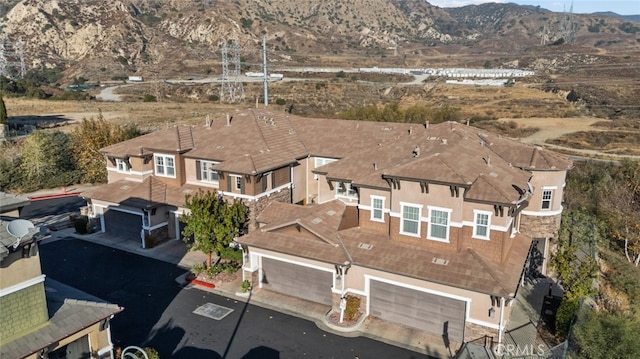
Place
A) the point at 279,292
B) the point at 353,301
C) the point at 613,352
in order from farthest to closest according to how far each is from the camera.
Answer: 1. the point at 279,292
2. the point at 353,301
3. the point at 613,352

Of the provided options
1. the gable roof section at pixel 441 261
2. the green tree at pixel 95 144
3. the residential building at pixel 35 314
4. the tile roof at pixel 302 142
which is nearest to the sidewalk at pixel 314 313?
the gable roof section at pixel 441 261

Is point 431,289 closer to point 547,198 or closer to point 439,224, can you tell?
point 439,224

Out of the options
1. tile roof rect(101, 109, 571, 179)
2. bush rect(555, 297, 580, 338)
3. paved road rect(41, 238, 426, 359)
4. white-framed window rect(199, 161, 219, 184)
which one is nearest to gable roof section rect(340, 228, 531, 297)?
bush rect(555, 297, 580, 338)

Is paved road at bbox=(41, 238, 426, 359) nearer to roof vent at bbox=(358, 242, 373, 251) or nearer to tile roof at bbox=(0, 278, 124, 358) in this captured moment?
tile roof at bbox=(0, 278, 124, 358)

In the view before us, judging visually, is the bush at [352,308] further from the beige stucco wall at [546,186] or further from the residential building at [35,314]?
the beige stucco wall at [546,186]

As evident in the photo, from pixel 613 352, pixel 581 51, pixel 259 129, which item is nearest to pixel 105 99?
pixel 259 129

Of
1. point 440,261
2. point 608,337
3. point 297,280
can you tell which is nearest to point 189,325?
point 297,280

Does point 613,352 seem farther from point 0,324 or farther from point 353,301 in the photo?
point 0,324
